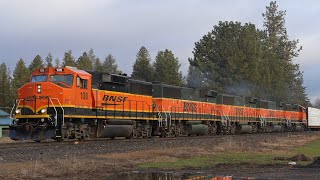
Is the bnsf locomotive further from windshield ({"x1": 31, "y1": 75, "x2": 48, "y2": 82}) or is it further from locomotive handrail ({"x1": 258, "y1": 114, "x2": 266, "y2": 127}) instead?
locomotive handrail ({"x1": 258, "y1": 114, "x2": 266, "y2": 127})

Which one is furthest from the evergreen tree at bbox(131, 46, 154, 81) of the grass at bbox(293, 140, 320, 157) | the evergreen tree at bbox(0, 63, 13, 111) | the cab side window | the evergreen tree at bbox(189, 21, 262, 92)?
the grass at bbox(293, 140, 320, 157)

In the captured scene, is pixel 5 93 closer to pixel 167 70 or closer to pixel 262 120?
pixel 167 70

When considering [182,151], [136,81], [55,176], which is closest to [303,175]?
[55,176]

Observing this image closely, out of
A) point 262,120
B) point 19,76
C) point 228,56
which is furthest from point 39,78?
point 19,76

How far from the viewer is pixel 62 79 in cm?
2320

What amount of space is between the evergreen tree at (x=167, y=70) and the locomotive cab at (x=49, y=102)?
5387 cm

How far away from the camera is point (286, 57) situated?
9494 centimetres

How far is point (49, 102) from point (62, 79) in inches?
69.7

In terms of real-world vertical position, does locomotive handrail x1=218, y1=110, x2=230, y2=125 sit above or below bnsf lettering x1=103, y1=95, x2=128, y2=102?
below

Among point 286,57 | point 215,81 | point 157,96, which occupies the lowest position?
point 157,96

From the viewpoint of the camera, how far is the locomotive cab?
21453 mm

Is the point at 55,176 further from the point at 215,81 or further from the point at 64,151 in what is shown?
the point at 215,81

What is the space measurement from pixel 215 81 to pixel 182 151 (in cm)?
5154

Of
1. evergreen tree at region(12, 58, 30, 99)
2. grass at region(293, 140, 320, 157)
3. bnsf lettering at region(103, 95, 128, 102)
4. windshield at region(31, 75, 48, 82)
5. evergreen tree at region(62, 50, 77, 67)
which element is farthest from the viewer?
evergreen tree at region(62, 50, 77, 67)
